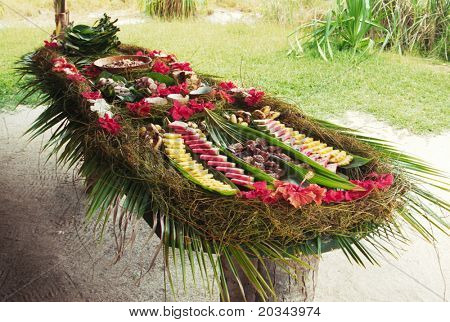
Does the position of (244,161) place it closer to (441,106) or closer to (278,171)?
(278,171)

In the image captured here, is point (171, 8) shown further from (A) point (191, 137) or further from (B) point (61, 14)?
(A) point (191, 137)

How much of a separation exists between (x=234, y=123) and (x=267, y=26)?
16.4 feet

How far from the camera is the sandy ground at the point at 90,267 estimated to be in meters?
2.17

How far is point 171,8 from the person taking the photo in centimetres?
670

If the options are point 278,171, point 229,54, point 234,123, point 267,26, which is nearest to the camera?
point 278,171

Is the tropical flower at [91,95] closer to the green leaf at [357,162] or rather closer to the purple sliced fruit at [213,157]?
the purple sliced fruit at [213,157]

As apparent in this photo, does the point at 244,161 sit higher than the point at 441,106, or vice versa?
the point at 244,161

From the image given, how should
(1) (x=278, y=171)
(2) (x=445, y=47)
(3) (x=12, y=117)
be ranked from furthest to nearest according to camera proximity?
(2) (x=445, y=47)
(3) (x=12, y=117)
(1) (x=278, y=171)

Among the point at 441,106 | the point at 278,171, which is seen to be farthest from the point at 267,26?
the point at 278,171

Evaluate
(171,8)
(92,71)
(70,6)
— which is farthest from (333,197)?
(70,6)

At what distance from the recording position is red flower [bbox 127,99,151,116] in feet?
6.61

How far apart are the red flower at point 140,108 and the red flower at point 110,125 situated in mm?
171

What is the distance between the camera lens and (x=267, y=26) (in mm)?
6730

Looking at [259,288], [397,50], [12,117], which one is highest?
[259,288]
